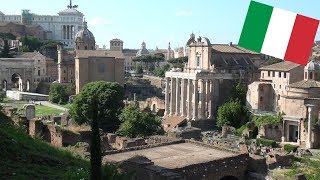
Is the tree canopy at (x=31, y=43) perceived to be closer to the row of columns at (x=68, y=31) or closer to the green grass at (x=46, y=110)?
the row of columns at (x=68, y=31)

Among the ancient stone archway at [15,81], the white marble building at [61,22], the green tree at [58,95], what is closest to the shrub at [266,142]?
the green tree at [58,95]

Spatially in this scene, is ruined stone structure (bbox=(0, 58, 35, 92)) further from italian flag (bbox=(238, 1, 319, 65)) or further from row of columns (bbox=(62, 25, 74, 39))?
italian flag (bbox=(238, 1, 319, 65))

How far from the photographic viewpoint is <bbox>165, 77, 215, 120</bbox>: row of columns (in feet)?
159

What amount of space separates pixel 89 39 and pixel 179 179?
70.9m

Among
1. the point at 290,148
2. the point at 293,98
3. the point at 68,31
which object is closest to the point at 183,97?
the point at 293,98

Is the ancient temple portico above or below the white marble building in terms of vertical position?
below

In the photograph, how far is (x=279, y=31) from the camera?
1273 centimetres

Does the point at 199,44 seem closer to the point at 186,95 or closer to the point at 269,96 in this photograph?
the point at 186,95

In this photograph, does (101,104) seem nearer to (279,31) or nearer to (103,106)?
(103,106)

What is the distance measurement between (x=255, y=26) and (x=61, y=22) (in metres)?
126

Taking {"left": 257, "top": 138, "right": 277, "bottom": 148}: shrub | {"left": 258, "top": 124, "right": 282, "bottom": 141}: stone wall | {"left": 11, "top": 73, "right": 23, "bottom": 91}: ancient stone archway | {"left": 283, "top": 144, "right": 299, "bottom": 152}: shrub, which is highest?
{"left": 11, "top": 73, "right": 23, "bottom": 91}: ancient stone archway

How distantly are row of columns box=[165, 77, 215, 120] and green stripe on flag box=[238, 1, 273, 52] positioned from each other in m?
35.0

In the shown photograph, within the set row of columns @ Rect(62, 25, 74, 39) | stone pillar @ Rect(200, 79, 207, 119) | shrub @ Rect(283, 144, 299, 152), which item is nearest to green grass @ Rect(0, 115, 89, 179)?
shrub @ Rect(283, 144, 299, 152)

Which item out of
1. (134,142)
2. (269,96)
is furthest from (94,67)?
(134,142)
